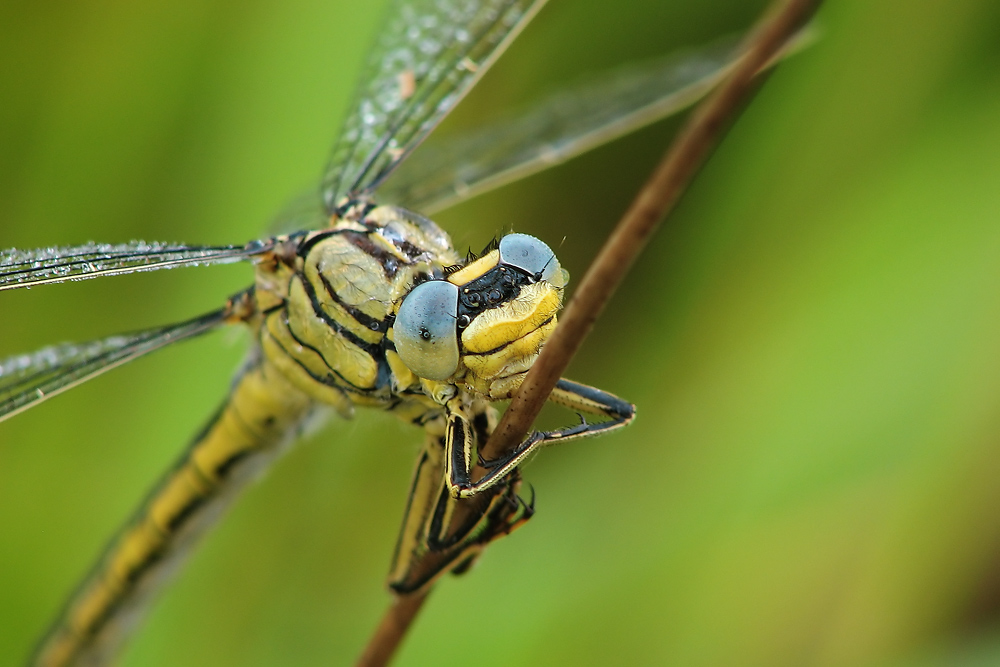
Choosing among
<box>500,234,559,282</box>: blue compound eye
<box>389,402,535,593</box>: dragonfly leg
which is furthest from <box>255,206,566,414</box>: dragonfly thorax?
<box>389,402,535,593</box>: dragonfly leg

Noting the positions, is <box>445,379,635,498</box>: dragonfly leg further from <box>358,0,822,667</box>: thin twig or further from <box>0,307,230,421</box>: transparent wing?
<box>0,307,230,421</box>: transparent wing

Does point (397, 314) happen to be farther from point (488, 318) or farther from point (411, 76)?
point (411, 76)

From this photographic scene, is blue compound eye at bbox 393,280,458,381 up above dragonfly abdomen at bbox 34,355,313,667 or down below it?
above

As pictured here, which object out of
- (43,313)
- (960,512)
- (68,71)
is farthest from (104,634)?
(960,512)

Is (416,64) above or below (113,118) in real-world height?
above

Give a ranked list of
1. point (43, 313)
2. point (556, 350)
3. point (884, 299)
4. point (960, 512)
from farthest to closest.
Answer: point (43, 313), point (884, 299), point (960, 512), point (556, 350)

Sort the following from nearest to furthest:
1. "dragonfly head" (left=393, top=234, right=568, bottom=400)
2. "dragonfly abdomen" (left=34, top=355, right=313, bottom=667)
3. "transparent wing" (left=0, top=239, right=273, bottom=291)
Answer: "dragonfly head" (left=393, top=234, right=568, bottom=400) < "transparent wing" (left=0, top=239, right=273, bottom=291) < "dragonfly abdomen" (left=34, top=355, right=313, bottom=667)

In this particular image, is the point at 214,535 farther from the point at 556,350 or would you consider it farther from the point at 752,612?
the point at 556,350

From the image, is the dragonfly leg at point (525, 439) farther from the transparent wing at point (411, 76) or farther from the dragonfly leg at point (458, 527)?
the transparent wing at point (411, 76)
